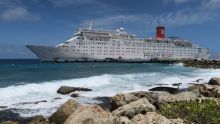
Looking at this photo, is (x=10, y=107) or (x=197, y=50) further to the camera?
(x=197, y=50)

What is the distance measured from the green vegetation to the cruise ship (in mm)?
77315

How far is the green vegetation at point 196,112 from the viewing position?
9.41m

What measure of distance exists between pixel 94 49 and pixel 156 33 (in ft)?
90.9

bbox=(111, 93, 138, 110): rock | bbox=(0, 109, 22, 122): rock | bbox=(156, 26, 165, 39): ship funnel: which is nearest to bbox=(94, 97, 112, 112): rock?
bbox=(111, 93, 138, 110): rock

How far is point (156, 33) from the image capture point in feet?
365

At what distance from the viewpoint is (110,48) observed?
9188cm

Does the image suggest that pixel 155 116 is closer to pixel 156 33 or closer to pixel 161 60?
pixel 161 60

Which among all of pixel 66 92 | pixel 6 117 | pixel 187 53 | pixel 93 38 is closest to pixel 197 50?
pixel 187 53

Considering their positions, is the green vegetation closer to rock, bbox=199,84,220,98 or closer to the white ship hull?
rock, bbox=199,84,220,98

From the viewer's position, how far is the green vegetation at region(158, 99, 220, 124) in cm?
941

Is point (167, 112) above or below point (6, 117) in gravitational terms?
above

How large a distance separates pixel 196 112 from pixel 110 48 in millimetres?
82324

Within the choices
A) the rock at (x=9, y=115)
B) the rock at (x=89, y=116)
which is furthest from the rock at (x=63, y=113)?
the rock at (x=89, y=116)

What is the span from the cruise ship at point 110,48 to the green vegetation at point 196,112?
77315 mm
